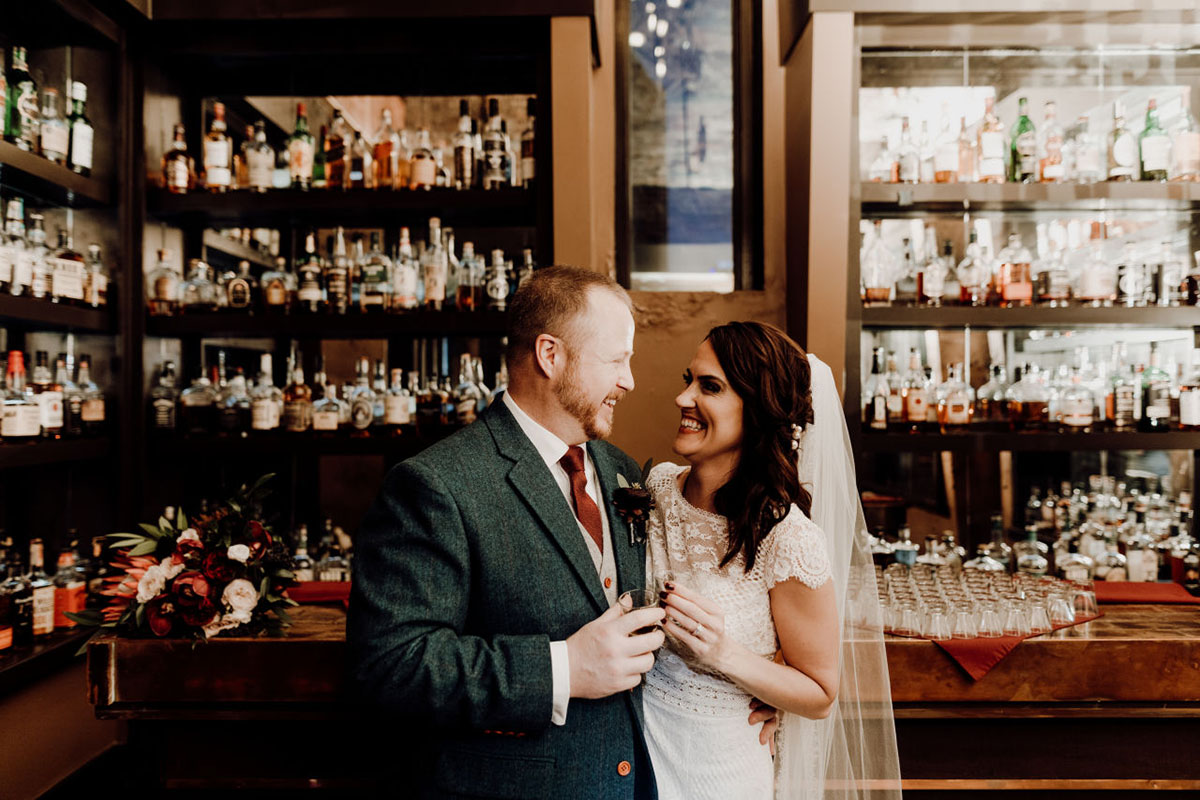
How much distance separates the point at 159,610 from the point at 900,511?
8.70ft

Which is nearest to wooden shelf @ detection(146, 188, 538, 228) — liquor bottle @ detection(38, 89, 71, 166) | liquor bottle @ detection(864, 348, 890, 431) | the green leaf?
liquor bottle @ detection(38, 89, 71, 166)

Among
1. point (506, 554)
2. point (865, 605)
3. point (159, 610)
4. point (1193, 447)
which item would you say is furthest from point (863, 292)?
point (159, 610)

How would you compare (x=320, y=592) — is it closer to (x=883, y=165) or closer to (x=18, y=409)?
(x=18, y=409)

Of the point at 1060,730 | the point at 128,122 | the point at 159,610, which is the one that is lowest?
the point at 1060,730

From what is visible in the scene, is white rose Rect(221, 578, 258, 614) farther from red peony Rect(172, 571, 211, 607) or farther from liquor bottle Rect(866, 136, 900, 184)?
liquor bottle Rect(866, 136, 900, 184)

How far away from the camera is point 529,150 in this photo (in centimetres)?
312

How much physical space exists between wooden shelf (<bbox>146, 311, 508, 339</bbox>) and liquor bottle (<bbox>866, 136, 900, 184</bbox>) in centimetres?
155

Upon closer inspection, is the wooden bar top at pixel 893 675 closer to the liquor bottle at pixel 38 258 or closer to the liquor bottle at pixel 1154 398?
the liquor bottle at pixel 1154 398

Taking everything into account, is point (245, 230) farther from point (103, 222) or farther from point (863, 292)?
point (863, 292)

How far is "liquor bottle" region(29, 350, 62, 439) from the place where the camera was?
2.65 metres

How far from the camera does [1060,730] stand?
2.19m

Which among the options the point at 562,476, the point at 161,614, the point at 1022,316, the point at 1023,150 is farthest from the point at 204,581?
the point at 1023,150

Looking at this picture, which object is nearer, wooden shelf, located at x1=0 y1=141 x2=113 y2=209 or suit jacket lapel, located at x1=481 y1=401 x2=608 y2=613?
suit jacket lapel, located at x1=481 y1=401 x2=608 y2=613

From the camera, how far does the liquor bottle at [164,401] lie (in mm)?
2998
